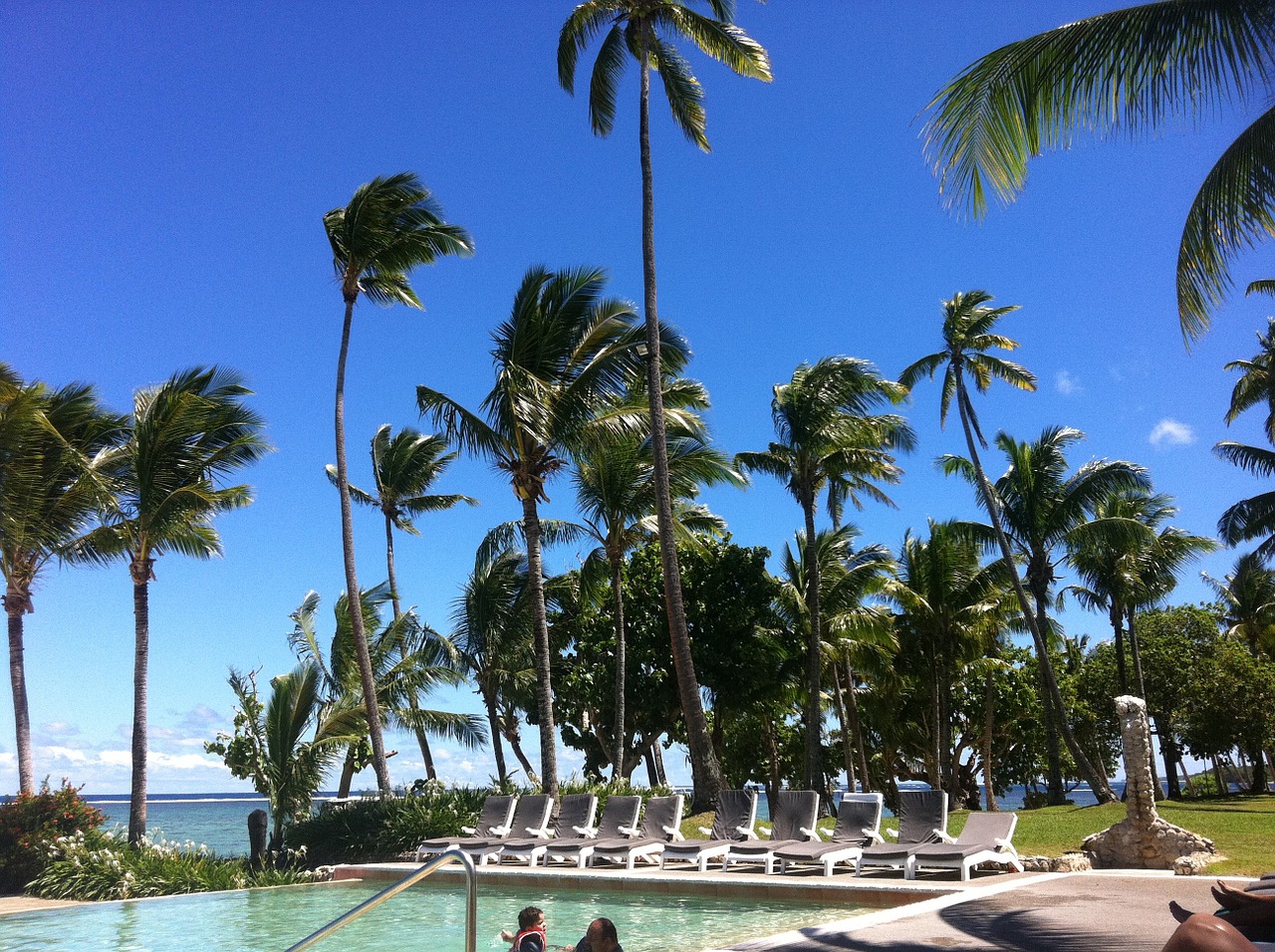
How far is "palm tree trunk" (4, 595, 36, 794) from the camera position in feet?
55.1

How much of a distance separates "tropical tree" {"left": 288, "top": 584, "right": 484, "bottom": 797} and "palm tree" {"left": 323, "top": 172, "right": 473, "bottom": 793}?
12.6 feet

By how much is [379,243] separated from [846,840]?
1436cm

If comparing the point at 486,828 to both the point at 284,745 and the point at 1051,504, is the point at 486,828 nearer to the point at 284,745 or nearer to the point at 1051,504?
the point at 284,745

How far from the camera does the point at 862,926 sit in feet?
25.6

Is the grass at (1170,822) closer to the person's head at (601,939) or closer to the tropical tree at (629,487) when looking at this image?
the tropical tree at (629,487)

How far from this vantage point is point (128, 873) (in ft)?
47.1

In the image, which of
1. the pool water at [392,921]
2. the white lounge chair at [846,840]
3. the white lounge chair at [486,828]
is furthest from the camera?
the white lounge chair at [486,828]

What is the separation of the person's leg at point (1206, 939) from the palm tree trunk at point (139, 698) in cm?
1689

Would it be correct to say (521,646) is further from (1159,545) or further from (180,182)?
(1159,545)

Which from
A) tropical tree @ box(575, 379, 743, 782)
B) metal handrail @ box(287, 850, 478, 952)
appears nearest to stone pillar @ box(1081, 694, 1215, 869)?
metal handrail @ box(287, 850, 478, 952)

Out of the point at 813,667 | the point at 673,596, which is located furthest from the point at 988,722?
the point at 673,596

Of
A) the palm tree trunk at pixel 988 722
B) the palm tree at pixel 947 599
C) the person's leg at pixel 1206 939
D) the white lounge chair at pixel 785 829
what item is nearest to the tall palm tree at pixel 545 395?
the white lounge chair at pixel 785 829

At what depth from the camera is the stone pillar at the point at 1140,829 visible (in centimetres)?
1047

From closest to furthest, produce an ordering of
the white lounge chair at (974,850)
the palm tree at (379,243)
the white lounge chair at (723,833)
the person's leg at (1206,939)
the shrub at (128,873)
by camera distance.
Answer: the person's leg at (1206,939)
the white lounge chair at (974,850)
the white lounge chair at (723,833)
the shrub at (128,873)
the palm tree at (379,243)
